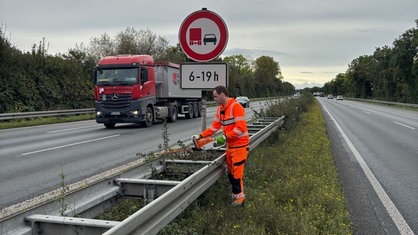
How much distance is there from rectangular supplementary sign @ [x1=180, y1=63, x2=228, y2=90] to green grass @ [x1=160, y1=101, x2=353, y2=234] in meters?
1.53

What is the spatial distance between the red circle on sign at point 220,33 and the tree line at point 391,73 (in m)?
66.6

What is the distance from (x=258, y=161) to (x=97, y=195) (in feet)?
15.4

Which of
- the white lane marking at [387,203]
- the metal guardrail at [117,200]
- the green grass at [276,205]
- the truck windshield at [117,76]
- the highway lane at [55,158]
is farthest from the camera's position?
the truck windshield at [117,76]

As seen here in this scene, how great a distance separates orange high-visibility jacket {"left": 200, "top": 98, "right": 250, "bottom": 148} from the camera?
18.5 ft

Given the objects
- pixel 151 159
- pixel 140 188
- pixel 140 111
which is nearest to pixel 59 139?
pixel 140 111

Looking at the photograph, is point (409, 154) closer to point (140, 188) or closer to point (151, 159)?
point (151, 159)

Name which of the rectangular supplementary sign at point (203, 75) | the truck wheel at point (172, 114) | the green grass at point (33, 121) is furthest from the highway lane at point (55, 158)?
the truck wheel at point (172, 114)

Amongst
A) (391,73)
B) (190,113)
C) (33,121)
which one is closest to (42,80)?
(33,121)

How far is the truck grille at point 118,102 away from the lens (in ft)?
62.4

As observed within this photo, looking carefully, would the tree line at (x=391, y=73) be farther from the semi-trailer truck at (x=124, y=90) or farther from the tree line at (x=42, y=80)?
the semi-trailer truck at (x=124, y=90)

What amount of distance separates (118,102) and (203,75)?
13.0 m

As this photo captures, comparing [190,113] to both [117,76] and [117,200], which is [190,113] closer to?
[117,76]

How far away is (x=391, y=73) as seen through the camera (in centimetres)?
9112

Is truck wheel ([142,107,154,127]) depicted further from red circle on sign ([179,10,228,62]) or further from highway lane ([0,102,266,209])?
red circle on sign ([179,10,228,62])
